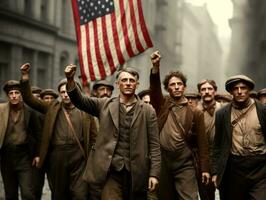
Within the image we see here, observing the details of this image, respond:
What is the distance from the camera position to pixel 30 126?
8.18 meters

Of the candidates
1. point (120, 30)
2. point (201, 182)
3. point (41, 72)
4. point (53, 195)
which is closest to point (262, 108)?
point (201, 182)

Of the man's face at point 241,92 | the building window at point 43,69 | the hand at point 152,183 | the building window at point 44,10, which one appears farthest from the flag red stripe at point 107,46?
the building window at point 44,10

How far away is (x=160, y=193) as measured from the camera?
6973 millimetres

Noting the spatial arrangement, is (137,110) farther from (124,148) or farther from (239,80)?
(239,80)

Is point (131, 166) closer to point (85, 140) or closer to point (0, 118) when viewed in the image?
point (85, 140)

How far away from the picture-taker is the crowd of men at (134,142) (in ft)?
18.9

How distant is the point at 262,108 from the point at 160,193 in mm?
1668

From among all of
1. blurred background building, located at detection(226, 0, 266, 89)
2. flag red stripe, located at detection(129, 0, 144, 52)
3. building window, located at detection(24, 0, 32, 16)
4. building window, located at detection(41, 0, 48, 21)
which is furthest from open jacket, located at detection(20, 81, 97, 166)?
blurred background building, located at detection(226, 0, 266, 89)

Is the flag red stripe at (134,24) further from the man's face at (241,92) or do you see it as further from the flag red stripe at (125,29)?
the man's face at (241,92)

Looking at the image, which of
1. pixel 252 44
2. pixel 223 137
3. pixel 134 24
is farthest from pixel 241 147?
pixel 252 44

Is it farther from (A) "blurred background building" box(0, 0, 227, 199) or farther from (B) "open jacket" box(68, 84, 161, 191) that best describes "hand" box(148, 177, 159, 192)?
(A) "blurred background building" box(0, 0, 227, 199)

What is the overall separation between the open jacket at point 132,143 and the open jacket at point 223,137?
1094mm

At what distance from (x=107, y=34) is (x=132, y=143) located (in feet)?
7.20

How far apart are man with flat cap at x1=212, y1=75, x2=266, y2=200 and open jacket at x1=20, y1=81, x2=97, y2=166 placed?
1924 mm
